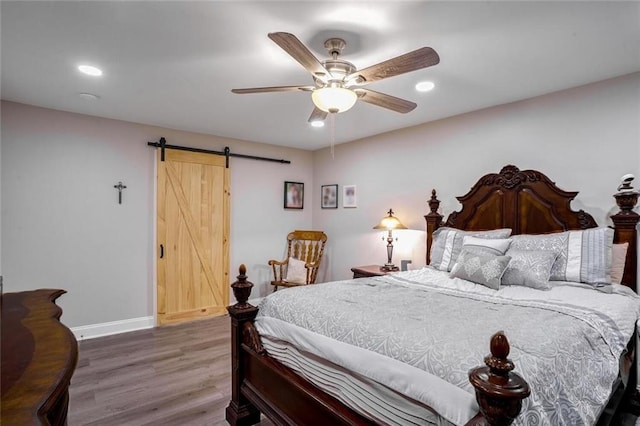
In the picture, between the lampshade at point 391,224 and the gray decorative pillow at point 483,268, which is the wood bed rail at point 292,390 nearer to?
the gray decorative pillow at point 483,268

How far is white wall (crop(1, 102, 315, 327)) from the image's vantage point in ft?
11.4

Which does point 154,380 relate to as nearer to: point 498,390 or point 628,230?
point 498,390

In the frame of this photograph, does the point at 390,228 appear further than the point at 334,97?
Yes

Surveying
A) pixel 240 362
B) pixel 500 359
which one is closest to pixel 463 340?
pixel 500 359

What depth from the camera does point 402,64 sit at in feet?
6.29

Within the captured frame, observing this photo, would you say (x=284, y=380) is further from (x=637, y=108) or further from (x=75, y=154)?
(x=75, y=154)

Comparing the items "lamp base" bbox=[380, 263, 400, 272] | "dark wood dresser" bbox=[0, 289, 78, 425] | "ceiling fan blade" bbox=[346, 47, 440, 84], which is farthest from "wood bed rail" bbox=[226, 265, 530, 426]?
"lamp base" bbox=[380, 263, 400, 272]

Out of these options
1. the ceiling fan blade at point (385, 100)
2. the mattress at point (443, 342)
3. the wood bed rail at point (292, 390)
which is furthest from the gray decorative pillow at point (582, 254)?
the wood bed rail at point (292, 390)

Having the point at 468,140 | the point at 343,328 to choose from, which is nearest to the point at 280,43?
the point at 343,328

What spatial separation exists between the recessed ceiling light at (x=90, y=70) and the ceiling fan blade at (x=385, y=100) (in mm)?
2068

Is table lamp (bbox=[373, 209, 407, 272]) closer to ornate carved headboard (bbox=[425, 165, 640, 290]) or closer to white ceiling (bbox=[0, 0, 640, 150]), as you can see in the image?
ornate carved headboard (bbox=[425, 165, 640, 290])

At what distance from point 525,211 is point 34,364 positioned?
353cm

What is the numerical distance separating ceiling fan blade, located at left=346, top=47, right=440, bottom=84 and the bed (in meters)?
1.39

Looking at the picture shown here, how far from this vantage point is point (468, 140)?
145 inches
